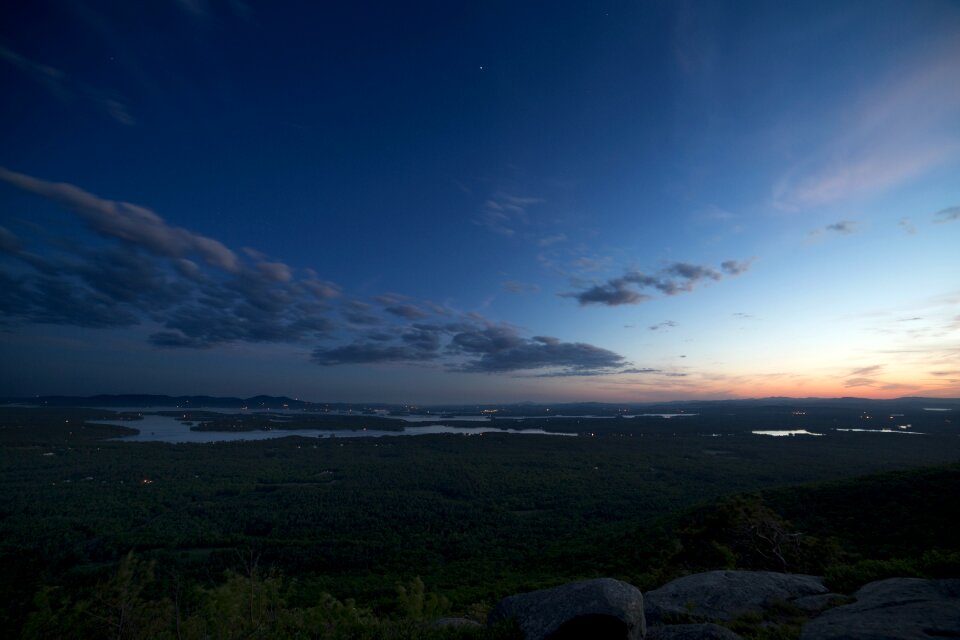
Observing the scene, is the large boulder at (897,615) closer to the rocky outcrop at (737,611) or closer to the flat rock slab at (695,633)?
the rocky outcrop at (737,611)

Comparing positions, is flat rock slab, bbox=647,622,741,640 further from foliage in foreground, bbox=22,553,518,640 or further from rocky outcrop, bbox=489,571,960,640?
foliage in foreground, bbox=22,553,518,640

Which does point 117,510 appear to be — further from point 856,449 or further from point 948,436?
point 948,436

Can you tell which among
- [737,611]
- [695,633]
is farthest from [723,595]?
[695,633]

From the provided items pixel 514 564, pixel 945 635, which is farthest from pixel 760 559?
pixel 514 564

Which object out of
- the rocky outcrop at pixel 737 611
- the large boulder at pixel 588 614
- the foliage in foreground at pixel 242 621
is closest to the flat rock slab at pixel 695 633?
the rocky outcrop at pixel 737 611

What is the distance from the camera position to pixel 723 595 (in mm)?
13477

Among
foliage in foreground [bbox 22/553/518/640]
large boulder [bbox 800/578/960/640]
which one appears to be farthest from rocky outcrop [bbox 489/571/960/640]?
foliage in foreground [bbox 22/553/518/640]

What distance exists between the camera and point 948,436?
16350 cm

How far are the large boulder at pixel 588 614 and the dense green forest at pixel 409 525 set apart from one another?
3.39ft

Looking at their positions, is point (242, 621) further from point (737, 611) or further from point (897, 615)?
point (897, 615)

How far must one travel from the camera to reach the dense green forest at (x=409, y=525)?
18.7 metres

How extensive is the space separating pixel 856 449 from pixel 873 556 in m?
150

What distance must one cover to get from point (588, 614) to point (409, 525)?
6893cm

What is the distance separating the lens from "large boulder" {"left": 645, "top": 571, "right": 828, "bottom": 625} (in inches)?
477
